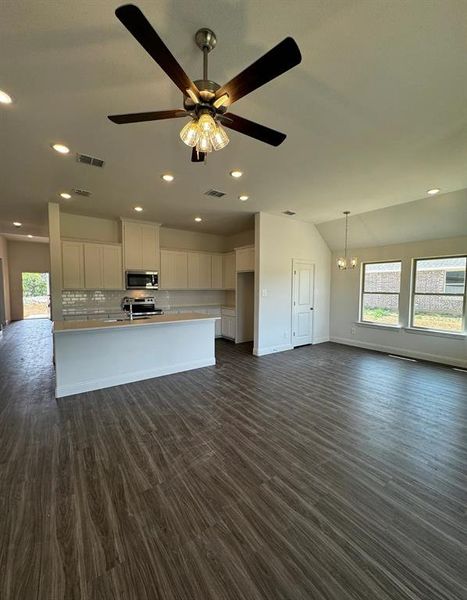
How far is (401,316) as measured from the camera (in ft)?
18.8

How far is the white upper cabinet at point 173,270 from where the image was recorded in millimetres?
6492

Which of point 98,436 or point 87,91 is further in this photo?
point 98,436

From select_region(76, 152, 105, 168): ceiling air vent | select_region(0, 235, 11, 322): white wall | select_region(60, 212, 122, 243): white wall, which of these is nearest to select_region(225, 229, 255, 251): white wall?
select_region(60, 212, 122, 243): white wall

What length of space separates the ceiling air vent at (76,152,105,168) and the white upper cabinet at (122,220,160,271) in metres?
2.67

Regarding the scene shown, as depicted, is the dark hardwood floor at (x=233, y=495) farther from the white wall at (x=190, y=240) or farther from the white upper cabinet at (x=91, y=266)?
the white wall at (x=190, y=240)

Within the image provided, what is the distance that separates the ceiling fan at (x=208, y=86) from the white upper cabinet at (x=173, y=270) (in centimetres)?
495

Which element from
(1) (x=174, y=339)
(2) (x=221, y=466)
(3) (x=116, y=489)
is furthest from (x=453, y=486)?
(1) (x=174, y=339)

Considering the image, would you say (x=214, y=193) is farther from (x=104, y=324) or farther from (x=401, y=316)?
(x=401, y=316)

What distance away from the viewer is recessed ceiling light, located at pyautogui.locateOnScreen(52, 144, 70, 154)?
282 centimetres

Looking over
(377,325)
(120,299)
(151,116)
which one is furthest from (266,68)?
(377,325)

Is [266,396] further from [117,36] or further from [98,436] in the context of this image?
[117,36]

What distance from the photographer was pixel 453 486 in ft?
6.47

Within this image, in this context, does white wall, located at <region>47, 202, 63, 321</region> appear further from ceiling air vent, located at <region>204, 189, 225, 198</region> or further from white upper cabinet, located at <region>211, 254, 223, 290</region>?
white upper cabinet, located at <region>211, 254, 223, 290</region>

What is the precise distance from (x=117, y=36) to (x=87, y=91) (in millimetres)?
624
